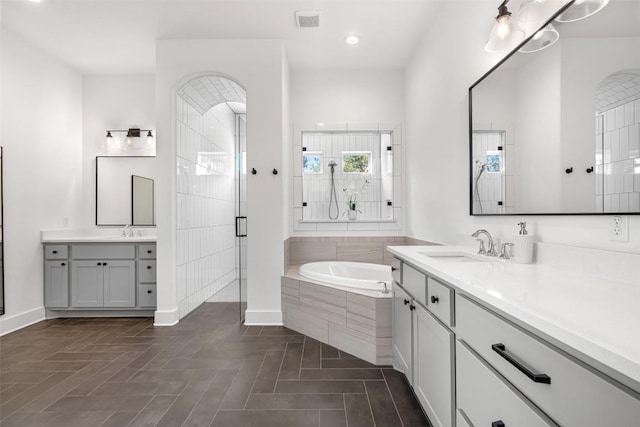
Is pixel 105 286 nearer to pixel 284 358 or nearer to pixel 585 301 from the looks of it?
pixel 284 358

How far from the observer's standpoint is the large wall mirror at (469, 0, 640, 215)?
1.12 meters

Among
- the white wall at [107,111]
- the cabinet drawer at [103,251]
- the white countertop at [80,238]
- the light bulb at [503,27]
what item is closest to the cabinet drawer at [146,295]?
the cabinet drawer at [103,251]

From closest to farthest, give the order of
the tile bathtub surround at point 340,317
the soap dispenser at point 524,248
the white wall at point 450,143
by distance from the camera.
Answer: the white wall at point 450,143 < the soap dispenser at point 524,248 < the tile bathtub surround at point 340,317

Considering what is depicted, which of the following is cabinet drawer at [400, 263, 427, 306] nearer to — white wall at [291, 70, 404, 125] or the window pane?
the window pane

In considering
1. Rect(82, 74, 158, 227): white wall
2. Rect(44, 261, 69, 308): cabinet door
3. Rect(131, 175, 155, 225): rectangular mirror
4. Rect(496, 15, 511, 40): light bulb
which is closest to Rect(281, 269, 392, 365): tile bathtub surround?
Rect(496, 15, 511, 40): light bulb

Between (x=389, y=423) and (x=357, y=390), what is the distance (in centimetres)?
35

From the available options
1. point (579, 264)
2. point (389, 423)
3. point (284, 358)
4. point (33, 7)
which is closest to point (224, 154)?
point (33, 7)

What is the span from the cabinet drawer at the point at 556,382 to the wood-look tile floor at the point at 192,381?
101 centimetres

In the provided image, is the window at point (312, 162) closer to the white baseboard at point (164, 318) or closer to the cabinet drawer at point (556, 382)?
the white baseboard at point (164, 318)

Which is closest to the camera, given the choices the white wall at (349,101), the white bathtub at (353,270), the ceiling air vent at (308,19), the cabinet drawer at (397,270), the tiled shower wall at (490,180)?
the tiled shower wall at (490,180)

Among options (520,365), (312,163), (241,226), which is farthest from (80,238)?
(520,365)

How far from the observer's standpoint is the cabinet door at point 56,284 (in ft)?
11.2

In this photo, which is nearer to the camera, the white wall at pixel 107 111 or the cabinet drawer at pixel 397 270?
the cabinet drawer at pixel 397 270

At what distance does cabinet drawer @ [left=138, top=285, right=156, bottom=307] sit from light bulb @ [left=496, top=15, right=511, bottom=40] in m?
3.68
